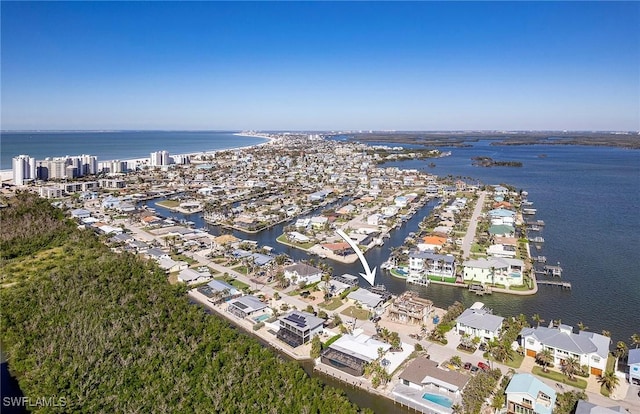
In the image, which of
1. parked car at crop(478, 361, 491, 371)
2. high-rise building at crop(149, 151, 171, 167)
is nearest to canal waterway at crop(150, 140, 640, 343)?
parked car at crop(478, 361, 491, 371)

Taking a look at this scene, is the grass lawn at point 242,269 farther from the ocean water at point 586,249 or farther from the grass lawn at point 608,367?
the grass lawn at point 608,367

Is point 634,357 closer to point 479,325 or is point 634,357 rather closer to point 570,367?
point 570,367

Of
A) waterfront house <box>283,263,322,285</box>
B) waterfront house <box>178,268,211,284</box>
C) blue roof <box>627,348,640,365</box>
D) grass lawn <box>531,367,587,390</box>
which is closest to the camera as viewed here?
grass lawn <box>531,367,587,390</box>

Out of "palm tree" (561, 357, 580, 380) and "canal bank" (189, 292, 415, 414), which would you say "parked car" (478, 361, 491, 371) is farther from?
"canal bank" (189, 292, 415, 414)

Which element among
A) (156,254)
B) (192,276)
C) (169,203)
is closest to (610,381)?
(192,276)

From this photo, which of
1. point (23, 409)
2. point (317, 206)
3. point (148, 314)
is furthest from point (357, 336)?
point (317, 206)

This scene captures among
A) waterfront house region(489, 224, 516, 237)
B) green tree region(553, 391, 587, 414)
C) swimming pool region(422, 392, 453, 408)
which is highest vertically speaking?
waterfront house region(489, 224, 516, 237)

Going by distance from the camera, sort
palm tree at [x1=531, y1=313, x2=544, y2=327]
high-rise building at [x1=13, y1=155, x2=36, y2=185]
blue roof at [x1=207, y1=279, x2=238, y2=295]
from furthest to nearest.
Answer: high-rise building at [x1=13, y1=155, x2=36, y2=185], blue roof at [x1=207, y1=279, x2=238, y2=295], palm tree at [x1=531, y1=313, x2=544, y2=327]
